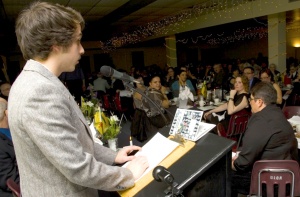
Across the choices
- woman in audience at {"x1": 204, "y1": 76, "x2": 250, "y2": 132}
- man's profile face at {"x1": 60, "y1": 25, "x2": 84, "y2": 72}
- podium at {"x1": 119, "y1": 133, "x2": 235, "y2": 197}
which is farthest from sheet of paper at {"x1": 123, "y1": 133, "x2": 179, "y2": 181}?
woman in audience at {"x1": 204, "y1": 76, "x2": 250, "y2": 132}

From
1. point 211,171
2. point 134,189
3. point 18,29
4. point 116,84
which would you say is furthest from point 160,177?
point 116,84

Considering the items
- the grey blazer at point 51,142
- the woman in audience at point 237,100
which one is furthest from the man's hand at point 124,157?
the woman in audience at point 237,100

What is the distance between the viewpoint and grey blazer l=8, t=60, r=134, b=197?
730mm

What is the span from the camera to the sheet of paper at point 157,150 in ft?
3.04

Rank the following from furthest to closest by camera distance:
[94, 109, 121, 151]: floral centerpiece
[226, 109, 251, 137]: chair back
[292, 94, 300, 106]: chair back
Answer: [292, 94, 300, 106]: chair back, [226, 109, 251, 137]: chair back, [94, 109, 121, 151]: floral centerpiece

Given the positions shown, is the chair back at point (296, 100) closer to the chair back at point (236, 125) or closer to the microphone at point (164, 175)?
the chair back at point (236, 125)

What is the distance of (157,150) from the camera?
980 millimetres

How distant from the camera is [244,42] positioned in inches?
673

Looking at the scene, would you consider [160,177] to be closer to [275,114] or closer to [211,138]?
[211,138]

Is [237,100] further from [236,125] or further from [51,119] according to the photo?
[51,119]

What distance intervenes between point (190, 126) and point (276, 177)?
4.29ft

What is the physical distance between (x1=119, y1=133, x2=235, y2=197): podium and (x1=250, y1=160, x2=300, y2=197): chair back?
1117mm

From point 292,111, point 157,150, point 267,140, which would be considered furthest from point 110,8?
point 157,150

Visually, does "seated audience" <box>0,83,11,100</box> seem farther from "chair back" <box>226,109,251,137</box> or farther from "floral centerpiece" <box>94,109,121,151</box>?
"chair back" <box>226,109,251,137</box>
